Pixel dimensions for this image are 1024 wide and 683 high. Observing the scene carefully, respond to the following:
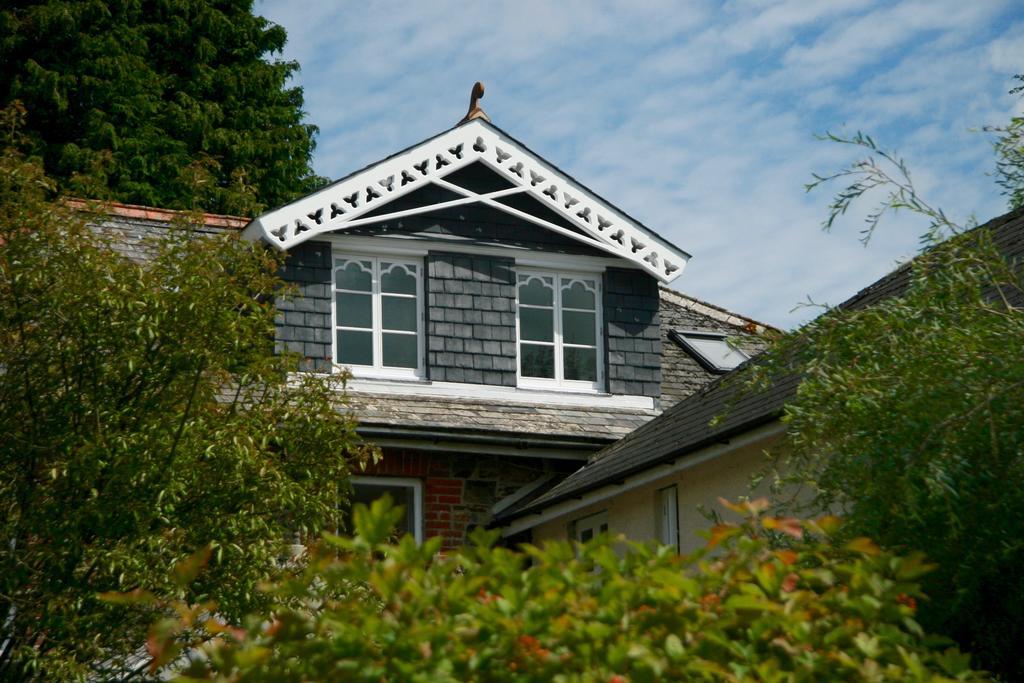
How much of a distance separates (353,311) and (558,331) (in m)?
2.31

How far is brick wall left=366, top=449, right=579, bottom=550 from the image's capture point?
1576 centimetres

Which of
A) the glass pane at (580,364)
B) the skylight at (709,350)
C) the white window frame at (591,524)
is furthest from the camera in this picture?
the skylight at (709,350)

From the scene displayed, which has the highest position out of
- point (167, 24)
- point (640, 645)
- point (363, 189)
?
point (167, 24)

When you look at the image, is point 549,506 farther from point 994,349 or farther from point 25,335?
point 994,349

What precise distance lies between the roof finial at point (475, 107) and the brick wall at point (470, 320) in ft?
5.66

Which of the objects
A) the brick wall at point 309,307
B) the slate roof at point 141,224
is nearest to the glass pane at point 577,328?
the brick wall at point 309,307

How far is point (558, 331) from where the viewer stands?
56.0 ft

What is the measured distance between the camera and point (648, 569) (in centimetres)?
480

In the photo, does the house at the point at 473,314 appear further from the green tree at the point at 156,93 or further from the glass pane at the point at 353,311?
the green tree at the point at 156,93

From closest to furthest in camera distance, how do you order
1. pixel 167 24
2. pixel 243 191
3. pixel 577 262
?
pixel 243 191 → pixel 577 262 → pixel 167 24

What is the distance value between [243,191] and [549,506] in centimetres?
539

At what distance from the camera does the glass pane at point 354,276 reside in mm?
16438

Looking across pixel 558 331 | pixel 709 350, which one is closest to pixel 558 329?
pixel 558 331

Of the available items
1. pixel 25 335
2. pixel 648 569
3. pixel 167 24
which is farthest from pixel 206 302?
pixel 167 24
